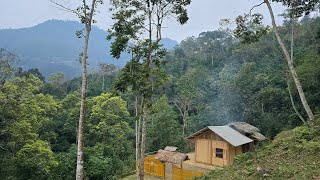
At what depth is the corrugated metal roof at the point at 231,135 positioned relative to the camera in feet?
71.1

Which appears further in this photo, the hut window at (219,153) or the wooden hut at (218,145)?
the hut window at (219,153)

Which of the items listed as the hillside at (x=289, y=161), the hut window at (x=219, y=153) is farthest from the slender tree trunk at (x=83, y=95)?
the hut window at (x=219, y=153)

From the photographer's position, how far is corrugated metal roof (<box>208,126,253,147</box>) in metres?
21.7

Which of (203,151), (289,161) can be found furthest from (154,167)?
(289,161)

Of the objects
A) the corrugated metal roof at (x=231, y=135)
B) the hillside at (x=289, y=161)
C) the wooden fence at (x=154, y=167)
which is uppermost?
the hillside at (x=289, y=161)

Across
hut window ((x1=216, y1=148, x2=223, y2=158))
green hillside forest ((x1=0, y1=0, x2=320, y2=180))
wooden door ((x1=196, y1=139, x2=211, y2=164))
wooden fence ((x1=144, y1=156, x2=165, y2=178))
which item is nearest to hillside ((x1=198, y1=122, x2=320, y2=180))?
green hillside forest ((x1=0, y1=0, x2=320, y2=180))

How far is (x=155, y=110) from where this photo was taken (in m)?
13.0

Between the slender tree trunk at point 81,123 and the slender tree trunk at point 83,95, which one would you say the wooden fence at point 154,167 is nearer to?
the slender tree trunk at point 83,95

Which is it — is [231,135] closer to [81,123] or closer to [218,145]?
[218,145]

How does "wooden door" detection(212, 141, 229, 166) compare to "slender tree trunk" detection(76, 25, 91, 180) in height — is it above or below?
below

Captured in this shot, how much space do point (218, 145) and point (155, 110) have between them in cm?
1099

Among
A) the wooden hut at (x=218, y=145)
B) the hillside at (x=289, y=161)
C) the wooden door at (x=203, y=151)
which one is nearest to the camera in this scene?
the hillside at (x=289, y=161)

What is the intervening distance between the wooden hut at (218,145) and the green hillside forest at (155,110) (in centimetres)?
418

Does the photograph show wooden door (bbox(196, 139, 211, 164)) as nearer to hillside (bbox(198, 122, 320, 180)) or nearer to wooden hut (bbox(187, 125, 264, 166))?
wooden hut (bbox(187, 125, 264, 166))
